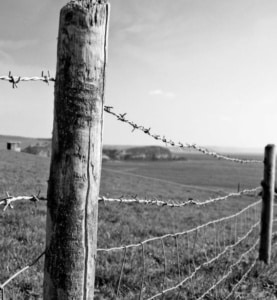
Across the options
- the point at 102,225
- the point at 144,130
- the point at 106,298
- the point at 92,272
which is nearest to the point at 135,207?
the point at 102,225

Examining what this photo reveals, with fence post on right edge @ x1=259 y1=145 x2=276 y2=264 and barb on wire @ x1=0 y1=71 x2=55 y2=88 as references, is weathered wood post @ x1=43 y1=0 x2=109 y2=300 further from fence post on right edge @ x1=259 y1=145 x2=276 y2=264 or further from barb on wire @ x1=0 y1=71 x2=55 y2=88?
fence post on right edge @ x1=259 y1=145 x2=276 y2=264

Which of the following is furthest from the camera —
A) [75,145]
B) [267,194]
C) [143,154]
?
[143,154]

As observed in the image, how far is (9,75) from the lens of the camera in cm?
147

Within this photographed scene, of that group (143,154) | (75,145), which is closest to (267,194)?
(75,145)

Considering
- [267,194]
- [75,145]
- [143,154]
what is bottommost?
[143,154]

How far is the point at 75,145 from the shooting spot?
4.58ft

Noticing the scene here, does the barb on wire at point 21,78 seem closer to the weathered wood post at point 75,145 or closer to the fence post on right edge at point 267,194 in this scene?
the weathered wood post at point 75,145

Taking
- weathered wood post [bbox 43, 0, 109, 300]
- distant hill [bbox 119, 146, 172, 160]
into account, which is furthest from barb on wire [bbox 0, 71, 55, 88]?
distant hill [bbox 119, 146, 172, 160]

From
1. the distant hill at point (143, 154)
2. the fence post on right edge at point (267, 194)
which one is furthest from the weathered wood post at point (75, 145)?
the distant hill at point (143, 154)

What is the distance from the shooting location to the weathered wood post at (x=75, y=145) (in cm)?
Answer: 137

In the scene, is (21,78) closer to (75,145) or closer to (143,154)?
(75,145)

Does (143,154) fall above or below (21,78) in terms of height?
below

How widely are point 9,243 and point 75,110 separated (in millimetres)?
3801

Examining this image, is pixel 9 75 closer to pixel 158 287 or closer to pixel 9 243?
pixel 158 287
